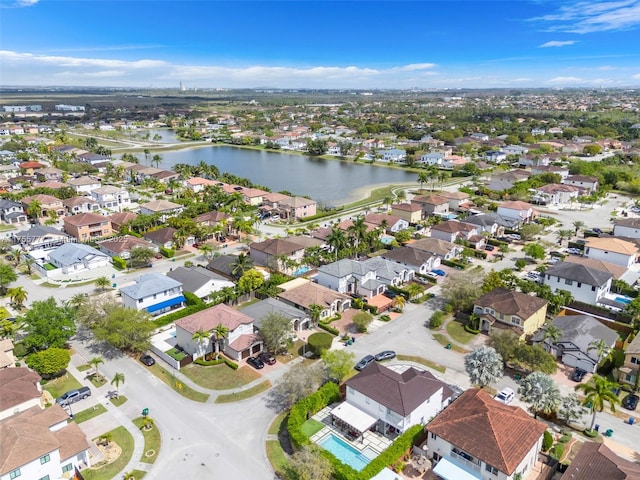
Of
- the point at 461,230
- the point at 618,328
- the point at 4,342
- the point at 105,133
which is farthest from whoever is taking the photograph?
the point at 105,133

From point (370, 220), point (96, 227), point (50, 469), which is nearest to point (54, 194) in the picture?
point (96, 227)

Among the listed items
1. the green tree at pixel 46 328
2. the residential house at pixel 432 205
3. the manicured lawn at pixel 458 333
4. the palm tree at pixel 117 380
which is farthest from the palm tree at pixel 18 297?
the residential house at pixel 432 205

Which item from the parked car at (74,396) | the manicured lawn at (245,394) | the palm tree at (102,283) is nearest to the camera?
the parked car at (74,396)

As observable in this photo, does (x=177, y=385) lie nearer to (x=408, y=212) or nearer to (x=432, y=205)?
(x=408, y=212)

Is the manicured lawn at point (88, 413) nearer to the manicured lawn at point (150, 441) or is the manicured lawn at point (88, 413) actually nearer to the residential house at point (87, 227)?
the manicured lawn at point (150, 441)

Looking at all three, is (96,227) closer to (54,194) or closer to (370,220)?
(54,194)

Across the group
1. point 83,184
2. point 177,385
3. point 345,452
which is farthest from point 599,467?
point 83,184

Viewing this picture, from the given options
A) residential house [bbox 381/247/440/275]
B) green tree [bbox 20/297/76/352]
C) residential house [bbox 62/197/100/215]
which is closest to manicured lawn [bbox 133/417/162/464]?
green tree [bbox 20/297/76/352]
